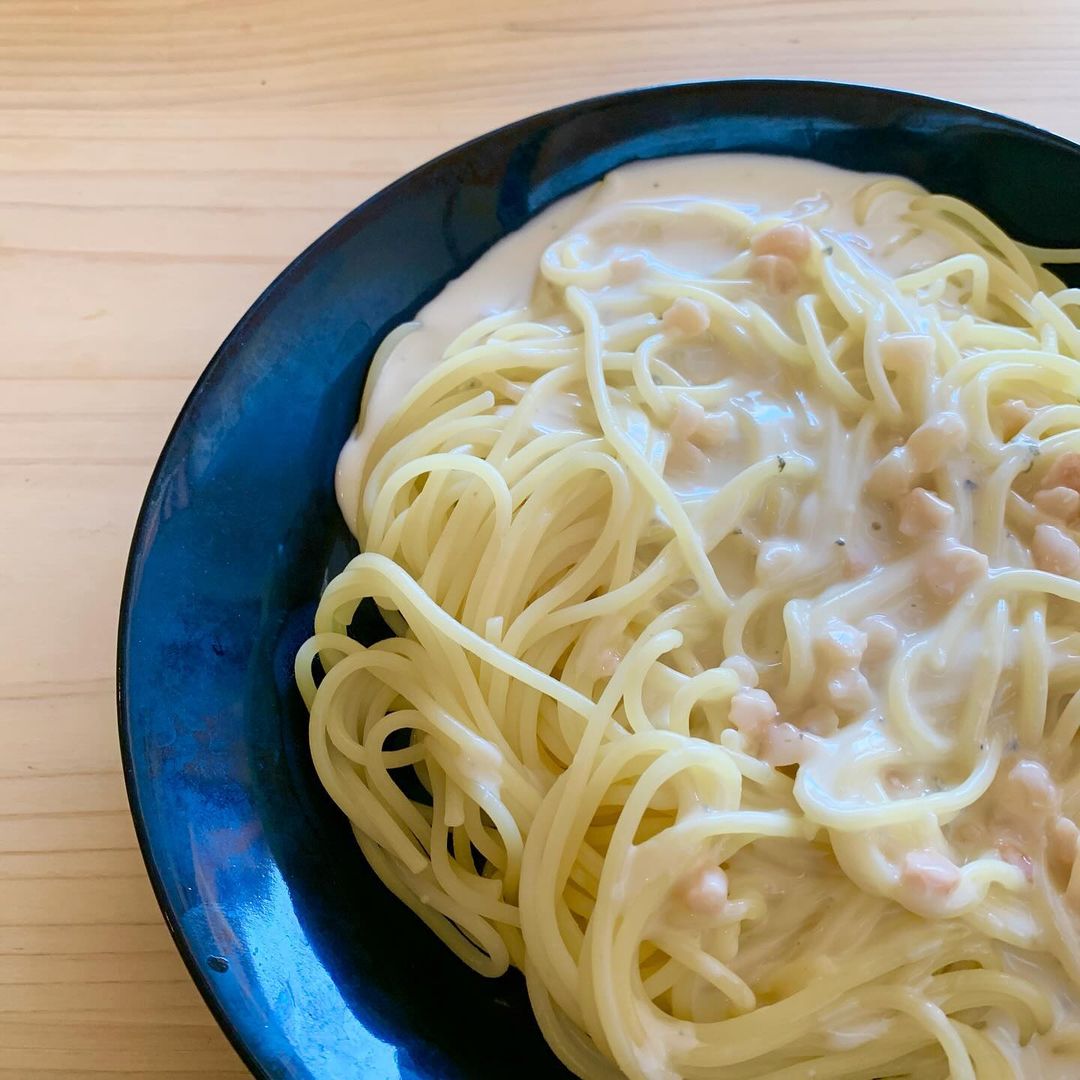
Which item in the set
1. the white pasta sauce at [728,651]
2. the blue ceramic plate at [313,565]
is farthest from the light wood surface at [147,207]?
the white pasta sauce at [728,651]

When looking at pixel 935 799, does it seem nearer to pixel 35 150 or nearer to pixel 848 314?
pixel 848 314

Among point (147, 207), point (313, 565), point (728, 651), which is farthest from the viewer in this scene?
point (147, 207)

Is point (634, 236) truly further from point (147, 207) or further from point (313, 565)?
point (147, 207)

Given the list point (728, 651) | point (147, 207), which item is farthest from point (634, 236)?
point (147, 207)

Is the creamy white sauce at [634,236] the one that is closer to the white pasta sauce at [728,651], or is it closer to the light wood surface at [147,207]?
the white pasta sauce at [728,651]

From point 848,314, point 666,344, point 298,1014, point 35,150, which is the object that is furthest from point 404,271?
point 298,1014
